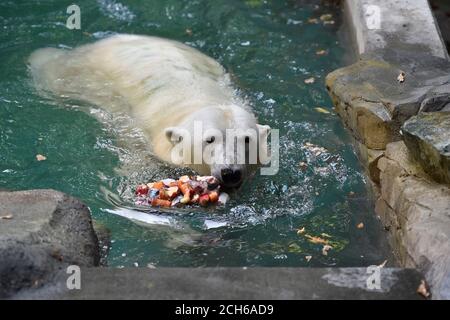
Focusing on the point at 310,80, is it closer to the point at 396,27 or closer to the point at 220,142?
the point at 396,27

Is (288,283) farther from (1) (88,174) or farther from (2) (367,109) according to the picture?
(1) (88,174)

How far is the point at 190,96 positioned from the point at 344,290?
306cm

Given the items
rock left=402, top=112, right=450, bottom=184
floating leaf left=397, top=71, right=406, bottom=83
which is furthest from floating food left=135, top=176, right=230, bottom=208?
floating leaf left=397, top=71, right=406, bottom=83

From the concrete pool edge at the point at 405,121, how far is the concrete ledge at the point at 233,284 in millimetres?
248

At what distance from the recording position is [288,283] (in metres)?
3.15

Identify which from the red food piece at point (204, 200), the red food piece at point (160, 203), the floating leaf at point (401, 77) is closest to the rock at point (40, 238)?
the red food piece at point (160, 203)

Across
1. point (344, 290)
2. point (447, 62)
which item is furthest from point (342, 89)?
point (344, 290)

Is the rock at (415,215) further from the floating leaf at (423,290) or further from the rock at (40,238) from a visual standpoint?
the rock at (40,238)

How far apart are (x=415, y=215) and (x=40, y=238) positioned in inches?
78.8

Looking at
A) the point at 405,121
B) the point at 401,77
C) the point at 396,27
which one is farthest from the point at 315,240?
the point at 396,27

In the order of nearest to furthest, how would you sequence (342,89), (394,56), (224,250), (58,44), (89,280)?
(89,280) < (224,250) < (342,89) < (394,56) < (58,44)

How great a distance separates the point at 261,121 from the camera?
6078 millimetres

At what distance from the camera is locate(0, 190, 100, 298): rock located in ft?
10.5

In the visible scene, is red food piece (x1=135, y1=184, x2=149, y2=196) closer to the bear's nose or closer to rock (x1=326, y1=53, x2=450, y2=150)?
the bear's nose
